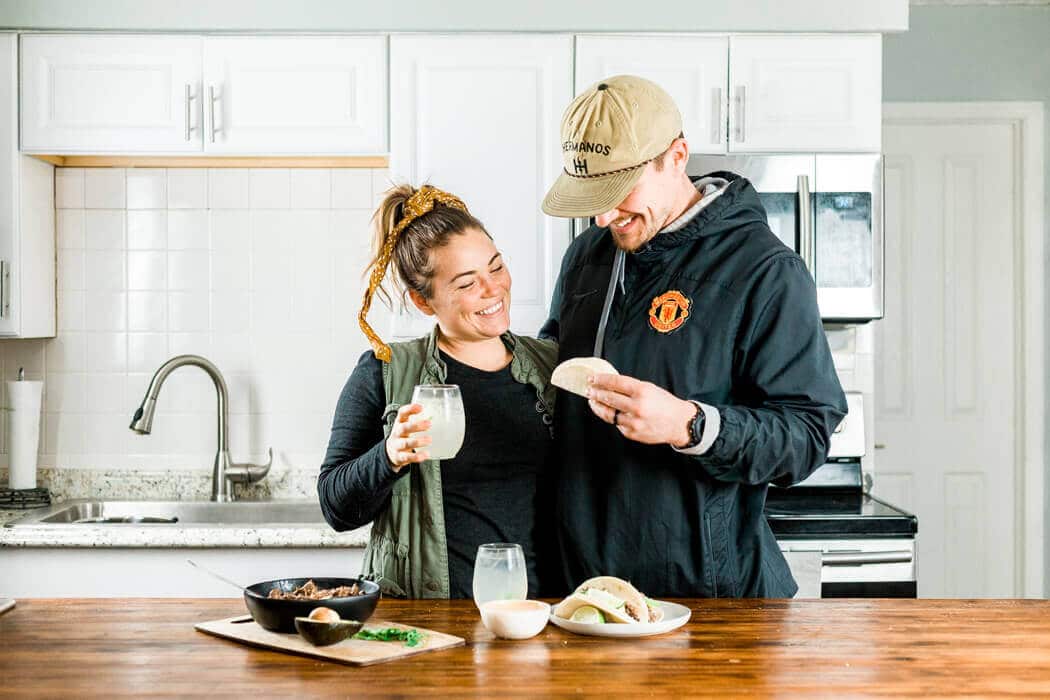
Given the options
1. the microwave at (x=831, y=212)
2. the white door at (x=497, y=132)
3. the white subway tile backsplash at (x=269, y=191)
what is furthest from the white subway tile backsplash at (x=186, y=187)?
the microwave at (x=831, y=212)

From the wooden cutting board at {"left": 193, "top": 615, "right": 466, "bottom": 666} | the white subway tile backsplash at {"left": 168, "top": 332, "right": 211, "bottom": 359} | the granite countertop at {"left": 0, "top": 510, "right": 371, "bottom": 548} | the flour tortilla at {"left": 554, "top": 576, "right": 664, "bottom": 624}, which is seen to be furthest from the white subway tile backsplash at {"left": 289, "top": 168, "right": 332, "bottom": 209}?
the flour tortilla at {"left": 554, "top": 576, "right": 664, "bottom": 624}

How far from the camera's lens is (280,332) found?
12.6 feet

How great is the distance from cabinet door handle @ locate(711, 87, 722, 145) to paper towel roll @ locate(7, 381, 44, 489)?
218cm

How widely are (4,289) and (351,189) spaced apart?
1085 millimetres

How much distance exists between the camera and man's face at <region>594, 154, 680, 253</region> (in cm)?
203

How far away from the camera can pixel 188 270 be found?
381 centimetres

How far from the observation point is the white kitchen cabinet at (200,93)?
342 cm

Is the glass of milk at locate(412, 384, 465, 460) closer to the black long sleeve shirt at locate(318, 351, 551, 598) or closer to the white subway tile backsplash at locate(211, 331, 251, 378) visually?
the black long sleeve shirt at locate(318, 351, 551, 598)

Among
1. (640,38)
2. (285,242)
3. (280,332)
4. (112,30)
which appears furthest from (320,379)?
(640,38)

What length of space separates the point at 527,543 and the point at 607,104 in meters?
0.78

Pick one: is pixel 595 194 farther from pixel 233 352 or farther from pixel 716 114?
pixel 233 352

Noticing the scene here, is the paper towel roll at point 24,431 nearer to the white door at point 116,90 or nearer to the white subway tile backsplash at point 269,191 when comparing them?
the white door at point 116,90

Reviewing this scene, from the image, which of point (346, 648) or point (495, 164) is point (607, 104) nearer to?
point (346, 648)

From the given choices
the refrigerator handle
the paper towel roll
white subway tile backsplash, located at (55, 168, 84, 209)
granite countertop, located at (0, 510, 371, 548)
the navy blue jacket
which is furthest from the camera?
white subway tile backsplash, located at (55, 168, 84, 209)
